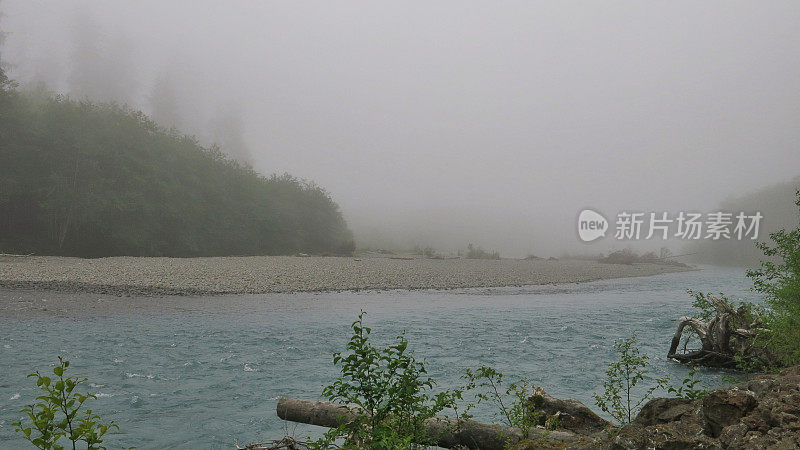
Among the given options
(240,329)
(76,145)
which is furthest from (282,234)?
(240,329)

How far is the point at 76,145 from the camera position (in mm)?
45875

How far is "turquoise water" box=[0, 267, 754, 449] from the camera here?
33.0 ft

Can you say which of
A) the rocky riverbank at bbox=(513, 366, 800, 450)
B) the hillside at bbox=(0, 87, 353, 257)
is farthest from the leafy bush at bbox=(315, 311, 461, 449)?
the hillside at bbox=(0, 87, 353, 257)

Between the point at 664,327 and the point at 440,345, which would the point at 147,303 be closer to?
the point at 440,345

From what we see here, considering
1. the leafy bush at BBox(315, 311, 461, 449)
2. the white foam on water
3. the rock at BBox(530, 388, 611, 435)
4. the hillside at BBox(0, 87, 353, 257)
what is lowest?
the white foam on water

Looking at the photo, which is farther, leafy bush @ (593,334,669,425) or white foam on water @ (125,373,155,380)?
white foam on water @ (125,373,155,380)

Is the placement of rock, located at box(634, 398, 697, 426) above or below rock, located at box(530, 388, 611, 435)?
above

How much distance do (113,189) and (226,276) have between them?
70.3 ft

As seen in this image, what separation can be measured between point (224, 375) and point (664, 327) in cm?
1932

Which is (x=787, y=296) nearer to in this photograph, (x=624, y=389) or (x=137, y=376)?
(x=624, y=389)

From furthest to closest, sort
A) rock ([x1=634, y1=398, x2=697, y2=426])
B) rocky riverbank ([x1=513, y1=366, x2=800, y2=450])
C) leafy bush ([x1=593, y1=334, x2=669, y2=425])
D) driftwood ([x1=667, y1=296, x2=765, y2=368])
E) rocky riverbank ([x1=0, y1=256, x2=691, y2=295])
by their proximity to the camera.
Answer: rocky riverbank ([x1=0, y1=256, x2=691, y2=295]) → driftwood ([x1=667, y1=296, x2=765, y2=368]) → leafy bush ([x1=593, y1=334, x2=669, y2=425]) → rock ([x1=634, y1=398, x2=697, y2=426]) → rocky riverbank ([x1=513, y1=366, x2=800, y2=450])

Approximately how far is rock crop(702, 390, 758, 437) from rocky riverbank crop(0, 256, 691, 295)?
1104 inches

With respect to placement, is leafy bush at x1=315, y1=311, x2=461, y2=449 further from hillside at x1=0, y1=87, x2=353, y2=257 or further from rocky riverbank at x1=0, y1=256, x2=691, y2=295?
hillside at x1=0, y1=87, x2=353, y2=257

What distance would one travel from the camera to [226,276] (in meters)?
35.1
